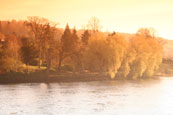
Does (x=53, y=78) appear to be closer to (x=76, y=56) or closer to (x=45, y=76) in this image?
(x=45, y=76)

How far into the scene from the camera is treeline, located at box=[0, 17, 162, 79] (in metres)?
78.1

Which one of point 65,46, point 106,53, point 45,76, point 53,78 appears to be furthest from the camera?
point 65,46

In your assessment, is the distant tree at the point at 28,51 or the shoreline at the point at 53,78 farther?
the distant tree at the point at 28,51

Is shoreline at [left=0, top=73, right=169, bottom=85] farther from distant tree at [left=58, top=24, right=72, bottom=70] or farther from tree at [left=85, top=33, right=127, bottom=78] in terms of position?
distant tree at [left=58, top=24, right=72, bottom=70]

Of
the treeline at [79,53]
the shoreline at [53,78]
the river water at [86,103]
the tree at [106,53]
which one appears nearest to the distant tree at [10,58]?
the treeline at [79,53]

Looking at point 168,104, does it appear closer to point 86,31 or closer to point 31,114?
point 31,114

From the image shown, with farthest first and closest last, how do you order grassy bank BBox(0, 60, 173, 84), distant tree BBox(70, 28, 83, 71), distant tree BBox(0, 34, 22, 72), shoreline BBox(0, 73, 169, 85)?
distant tree BBox(70, 28, 83, 71) → distant tree BBox(0, 34, 22, 72) → grassy bank BBox(0, 60, 173, 84) → shoreline BBox(0, 73, 169, 85)

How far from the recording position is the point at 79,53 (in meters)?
89.5

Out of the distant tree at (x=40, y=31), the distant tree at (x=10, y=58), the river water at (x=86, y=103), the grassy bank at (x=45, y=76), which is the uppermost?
the distant tree at (x=40, y=31)

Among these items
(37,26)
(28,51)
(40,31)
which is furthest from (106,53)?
(37,26)

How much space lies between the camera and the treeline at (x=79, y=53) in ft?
256

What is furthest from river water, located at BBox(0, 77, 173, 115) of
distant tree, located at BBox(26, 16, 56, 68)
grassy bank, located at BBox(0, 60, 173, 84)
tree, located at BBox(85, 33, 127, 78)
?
distant tree, located at BBox(26, 16, 56, 68)

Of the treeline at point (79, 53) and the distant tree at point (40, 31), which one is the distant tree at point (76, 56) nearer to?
the treeline at point (79, 53)

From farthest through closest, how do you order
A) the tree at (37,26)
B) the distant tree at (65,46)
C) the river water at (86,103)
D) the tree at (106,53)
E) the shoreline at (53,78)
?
the distant tree at (65,46) < the tree at (37,26) < the tree at (106,53) < the shoreline at (53,78) < the river water at (86,103)
